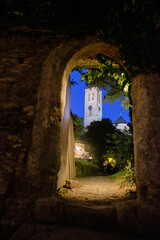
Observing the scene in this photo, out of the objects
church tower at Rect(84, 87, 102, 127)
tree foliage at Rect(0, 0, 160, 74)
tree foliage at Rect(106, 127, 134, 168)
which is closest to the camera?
tree foliage at Rect(0, 0, 160, 74)

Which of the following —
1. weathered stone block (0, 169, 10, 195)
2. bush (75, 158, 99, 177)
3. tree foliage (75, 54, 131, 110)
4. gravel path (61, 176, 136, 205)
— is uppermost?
tree foliage (75, 54, 131, 110)

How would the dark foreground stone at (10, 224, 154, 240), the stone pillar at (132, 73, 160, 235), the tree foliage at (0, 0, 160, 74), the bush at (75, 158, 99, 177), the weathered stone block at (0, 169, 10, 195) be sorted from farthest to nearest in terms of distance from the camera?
1. the bush at (75, 158, 99, 177)
2. the tree foliage at (0, 0, 160, 74)
3. the weathered stone block at (0, 169, 10, 195)
4. the stone pillar at (132, 73, 160, 235)
5. the dark foreground stone at (10, 224, 154, 240)

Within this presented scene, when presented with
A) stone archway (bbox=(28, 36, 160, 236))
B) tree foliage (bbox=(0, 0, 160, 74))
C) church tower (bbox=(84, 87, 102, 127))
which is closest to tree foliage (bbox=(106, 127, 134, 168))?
stone archway (bbox=(28, 36, 160, 236))

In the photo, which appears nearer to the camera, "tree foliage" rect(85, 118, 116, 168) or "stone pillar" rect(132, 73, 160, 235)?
"stone pillar" rect(132, 73, 160, 235)

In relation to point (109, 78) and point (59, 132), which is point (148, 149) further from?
point (109, 78)

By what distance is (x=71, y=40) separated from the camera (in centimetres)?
250

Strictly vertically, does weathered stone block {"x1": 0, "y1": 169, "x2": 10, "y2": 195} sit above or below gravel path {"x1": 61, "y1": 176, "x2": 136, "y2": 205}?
above

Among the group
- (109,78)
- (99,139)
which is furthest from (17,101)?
(99,139)

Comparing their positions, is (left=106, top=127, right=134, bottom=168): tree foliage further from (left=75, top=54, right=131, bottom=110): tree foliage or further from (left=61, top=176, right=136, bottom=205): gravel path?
(left=75, top=54, right=131, bottom=110): tree foliage

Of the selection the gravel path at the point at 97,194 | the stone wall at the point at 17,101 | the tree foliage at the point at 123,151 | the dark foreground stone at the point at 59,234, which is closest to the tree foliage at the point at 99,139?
the tree foliage at the point at 123,151

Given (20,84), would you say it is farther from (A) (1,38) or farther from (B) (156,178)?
(B) (156,178)

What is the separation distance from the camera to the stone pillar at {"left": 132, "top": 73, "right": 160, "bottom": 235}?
166 cm

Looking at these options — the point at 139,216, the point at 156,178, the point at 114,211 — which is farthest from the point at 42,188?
the point at 156,178

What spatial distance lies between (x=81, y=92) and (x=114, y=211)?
171683mm
